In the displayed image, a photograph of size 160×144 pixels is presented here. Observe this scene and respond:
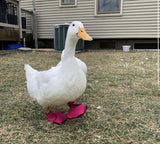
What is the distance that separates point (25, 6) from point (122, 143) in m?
10.5

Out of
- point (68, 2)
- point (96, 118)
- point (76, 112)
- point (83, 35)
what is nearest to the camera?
point (83, 35)

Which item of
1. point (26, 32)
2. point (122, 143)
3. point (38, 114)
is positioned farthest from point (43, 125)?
point (26, 32)

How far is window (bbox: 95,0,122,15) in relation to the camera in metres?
8.23

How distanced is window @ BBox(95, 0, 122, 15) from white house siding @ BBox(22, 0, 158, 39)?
7.7 inches

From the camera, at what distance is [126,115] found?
2.07 meters

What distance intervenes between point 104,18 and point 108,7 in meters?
0.57

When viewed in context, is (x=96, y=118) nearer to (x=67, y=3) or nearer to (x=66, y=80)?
(x=66, y=80)

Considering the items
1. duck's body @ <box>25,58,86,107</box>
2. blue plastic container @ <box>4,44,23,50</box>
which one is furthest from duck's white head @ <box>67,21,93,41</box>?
blue plastic container @ <box>4,44,23,50</box>

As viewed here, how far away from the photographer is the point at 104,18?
8.48 m

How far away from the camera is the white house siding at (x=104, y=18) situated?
788cm

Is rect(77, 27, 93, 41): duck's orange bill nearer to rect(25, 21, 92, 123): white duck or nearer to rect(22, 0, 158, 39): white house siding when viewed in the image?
rect(25, 21, 92, 123): white duck

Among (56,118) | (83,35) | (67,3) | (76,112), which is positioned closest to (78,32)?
(83,35)

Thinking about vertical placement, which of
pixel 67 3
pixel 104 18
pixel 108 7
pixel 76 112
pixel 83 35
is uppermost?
pixel 67 3

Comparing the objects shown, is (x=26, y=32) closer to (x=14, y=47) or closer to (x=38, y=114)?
(x=14, y=47)
